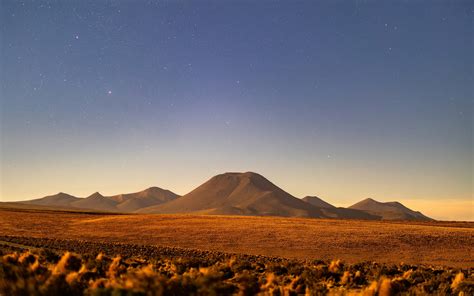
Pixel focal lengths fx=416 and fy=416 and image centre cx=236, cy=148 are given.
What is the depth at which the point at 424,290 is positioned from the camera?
683 inches

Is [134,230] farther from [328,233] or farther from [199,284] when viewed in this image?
[199,284]

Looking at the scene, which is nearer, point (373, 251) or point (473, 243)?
point (373, 251)

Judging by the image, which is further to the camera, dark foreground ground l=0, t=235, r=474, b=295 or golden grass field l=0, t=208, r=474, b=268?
golden grass field l=0, t=208, r=474, b=268

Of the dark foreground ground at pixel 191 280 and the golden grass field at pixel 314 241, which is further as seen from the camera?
the golden grass field at pixel 314 241

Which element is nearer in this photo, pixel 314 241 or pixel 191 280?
pixel 191 280

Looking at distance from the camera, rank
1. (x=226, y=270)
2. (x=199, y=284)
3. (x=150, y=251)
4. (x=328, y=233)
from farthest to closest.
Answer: (x=328, y=233) → (x=150, y=251) → (x=226, y=270) → (x=199, y=284)

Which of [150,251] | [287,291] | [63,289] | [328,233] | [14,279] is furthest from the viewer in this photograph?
[328,233]

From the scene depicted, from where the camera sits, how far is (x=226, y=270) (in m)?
20.3

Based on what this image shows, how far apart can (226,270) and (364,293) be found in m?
7.61

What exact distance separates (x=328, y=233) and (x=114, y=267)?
111 feet

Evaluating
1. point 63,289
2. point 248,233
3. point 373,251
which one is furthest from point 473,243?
point 63,289

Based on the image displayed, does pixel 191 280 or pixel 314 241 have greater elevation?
pixel 191 280

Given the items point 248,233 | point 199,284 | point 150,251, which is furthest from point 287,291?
point 248,233

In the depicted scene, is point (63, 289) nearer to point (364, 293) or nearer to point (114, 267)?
point (114, 267)
